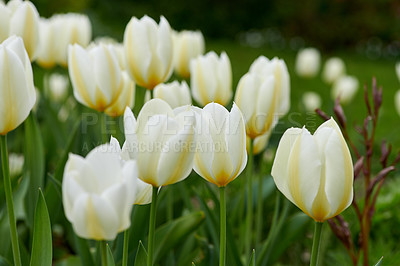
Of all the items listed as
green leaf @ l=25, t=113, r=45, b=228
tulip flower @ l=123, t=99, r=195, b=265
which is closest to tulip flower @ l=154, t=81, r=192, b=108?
green leaf @ l=25, t=113, r=45, b=228

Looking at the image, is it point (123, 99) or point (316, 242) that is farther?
point (123, 99)

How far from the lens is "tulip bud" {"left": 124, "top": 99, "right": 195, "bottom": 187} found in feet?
2.78

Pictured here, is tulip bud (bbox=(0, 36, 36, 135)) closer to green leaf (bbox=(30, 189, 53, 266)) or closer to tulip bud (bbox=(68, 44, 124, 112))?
green leaf (bbox=(30, 189, 53, 266))

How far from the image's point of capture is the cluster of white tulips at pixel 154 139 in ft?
2.46

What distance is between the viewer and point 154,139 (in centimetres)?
86

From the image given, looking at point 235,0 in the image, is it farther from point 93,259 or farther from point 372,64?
point 93,259

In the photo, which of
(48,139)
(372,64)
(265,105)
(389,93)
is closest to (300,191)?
(265,105)

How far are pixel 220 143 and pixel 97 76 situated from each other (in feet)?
1.98

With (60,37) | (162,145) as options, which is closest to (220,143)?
(162,145)

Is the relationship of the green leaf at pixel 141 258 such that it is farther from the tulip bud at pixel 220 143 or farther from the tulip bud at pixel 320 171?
the tulip bud at pixel 320 171

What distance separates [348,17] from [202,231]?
11.9 meters

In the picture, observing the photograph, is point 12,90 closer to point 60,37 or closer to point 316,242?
point 316,242

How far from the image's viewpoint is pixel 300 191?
3.05 feet

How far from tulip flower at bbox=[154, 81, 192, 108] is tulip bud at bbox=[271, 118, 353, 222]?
58 cm
